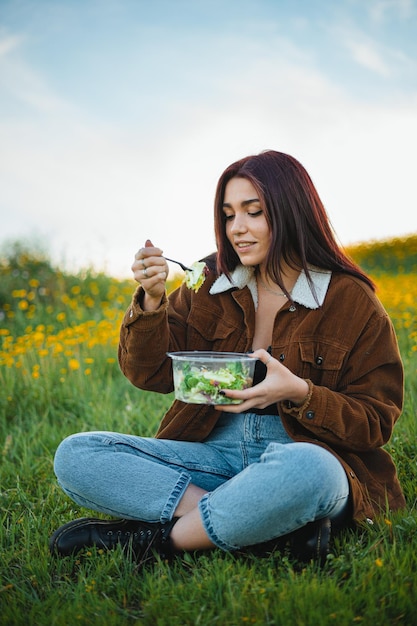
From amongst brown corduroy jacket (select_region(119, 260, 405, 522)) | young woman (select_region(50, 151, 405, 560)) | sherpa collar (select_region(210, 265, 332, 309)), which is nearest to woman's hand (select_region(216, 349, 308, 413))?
young woman (select_region(50, 151, 405, 560))

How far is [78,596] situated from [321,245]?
1372 millimetres

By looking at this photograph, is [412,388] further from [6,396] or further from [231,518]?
[6,396]

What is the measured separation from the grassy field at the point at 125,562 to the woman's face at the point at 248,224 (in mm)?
976

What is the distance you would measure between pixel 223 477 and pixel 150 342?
0.52 m

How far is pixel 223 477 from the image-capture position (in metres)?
2.23

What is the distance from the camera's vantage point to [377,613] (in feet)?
5.29

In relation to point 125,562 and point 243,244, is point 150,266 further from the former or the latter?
point 125,562

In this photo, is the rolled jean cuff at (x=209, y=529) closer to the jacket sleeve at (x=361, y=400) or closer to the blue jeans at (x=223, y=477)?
the blue jeans at (x=223, y=477)

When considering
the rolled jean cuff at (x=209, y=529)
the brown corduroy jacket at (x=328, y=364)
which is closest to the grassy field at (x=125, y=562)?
the rolled jean cuff at (x=209, y=529)

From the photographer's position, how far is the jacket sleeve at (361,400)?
2.02 metres

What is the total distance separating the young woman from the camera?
1901mm

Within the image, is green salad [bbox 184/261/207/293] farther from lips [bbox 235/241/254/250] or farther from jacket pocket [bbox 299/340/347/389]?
jacket pocket [bbox 299/340/347/389]

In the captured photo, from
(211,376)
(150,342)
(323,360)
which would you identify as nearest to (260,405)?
(211,376)

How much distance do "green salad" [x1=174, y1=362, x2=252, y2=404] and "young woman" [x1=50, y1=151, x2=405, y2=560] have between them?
0.14ft
